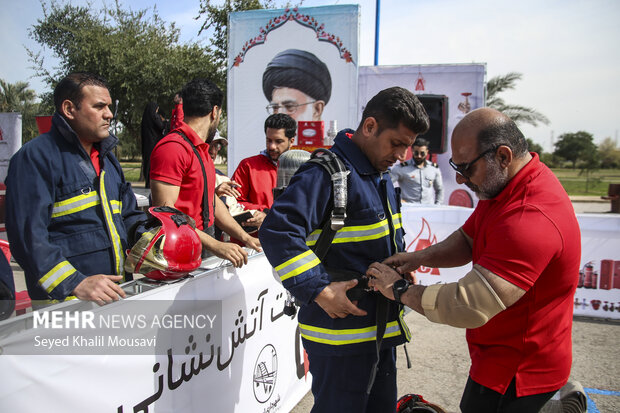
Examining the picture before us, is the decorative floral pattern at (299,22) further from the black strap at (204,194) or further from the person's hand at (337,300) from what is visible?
the person's hand at (337,300)

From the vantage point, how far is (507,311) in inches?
68.2

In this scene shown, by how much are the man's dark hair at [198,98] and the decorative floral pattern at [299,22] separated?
5.58 meters

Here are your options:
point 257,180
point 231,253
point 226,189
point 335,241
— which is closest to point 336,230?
point 335,241

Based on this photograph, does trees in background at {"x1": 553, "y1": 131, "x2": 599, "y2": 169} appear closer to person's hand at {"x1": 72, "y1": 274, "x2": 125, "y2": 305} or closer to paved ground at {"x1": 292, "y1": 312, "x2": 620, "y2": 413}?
paved ground at {"x1": 292, "y1": 312, "x2": 620, "y2": 413}

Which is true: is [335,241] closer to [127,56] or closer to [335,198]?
[335,198]

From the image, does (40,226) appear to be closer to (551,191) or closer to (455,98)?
(551,191)

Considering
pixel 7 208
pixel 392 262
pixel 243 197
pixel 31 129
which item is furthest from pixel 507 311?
pixel 31 129

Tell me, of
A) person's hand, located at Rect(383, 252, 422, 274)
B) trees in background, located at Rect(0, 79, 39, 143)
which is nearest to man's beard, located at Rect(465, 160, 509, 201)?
person's hand, located at Rect(383, 252, 422, 274)

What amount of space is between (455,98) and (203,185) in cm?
664

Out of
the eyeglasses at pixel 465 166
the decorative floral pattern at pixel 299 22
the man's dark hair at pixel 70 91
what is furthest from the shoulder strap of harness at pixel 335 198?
the decorative floral pattern at pixel 299 22

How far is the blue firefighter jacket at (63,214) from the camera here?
75.0 inches

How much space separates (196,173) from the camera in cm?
278

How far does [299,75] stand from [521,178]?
7.19m

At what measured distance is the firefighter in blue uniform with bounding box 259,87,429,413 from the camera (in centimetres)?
174
